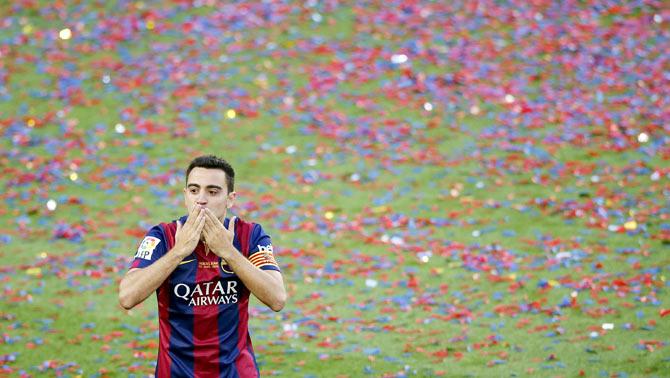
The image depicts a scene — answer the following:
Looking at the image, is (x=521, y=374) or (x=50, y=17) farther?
(x=50, y=17)

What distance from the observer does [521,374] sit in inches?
332

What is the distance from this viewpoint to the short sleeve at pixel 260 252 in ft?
17.9

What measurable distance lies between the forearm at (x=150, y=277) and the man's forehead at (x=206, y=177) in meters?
0.49

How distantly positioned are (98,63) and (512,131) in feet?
26.8

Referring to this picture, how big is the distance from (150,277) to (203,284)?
0.34 meters

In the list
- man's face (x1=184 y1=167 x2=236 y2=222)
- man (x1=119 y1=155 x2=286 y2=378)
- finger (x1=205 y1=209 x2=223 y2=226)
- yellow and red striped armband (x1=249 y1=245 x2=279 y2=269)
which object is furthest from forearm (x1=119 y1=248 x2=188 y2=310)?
yellow and red striped armband (x1=249 y1=245 x2=279 y2=269)

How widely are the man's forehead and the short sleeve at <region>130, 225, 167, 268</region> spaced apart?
0.36 meters

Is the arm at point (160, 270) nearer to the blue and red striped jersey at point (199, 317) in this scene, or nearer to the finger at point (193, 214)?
the finger at point (193, 214)

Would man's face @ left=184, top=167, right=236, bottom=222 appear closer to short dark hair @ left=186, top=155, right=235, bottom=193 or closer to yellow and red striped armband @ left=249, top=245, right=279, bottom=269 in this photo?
short dark hair @ left=186, top=155, right=235, bottom=193

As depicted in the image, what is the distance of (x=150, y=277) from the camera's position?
5117 millimetres

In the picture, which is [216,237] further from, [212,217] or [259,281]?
[259,281]

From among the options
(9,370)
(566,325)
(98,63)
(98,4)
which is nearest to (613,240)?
(566,325)

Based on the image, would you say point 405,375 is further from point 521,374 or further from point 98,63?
point 98,63

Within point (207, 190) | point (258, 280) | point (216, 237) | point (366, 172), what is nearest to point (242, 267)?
A: point (258, 280)
